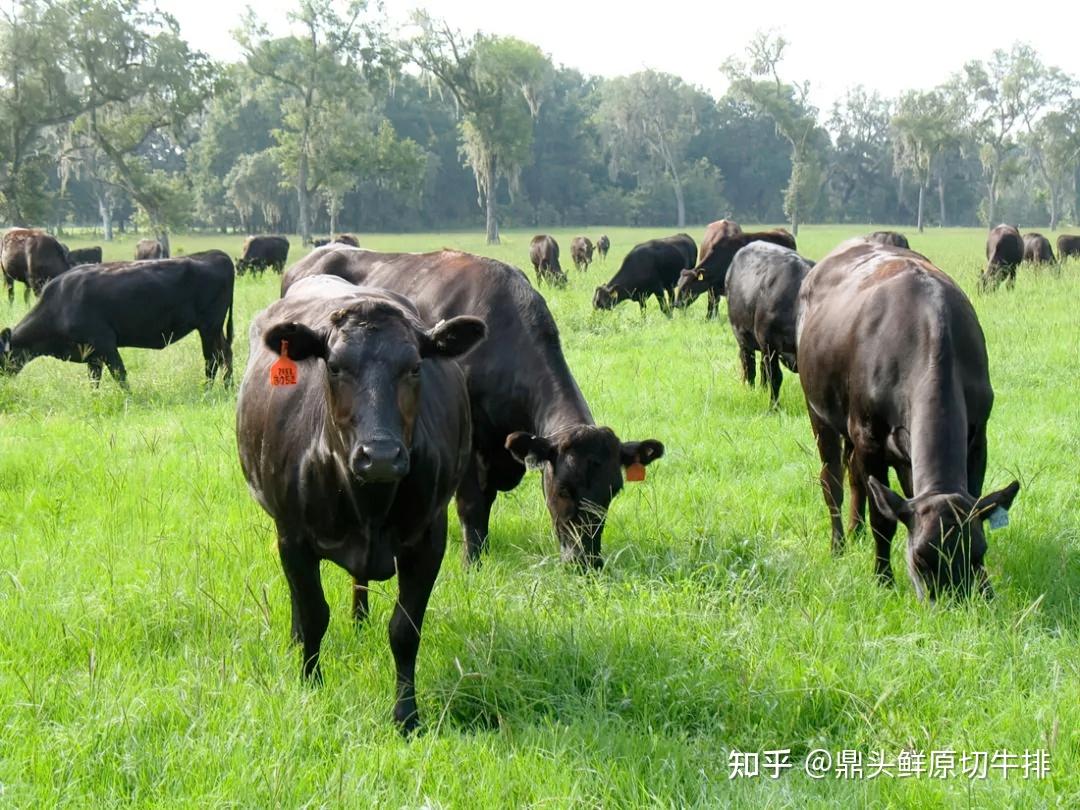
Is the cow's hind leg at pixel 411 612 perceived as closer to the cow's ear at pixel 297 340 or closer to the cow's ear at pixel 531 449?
the cow's ear at pixel 297 340

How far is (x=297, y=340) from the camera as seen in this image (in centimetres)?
360

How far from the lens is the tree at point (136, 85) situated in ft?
141

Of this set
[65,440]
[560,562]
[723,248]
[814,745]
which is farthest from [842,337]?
[723,248]

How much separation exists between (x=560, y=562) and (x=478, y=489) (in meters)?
0.93

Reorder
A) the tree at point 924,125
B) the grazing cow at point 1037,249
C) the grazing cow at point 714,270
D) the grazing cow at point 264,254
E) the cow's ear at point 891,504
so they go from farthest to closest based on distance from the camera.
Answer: the tree at point 924,125, the grazing cow at point 264,254, the grazing cow at point 1037,249, the grazing cow at point 714,270, the cow's ear at point 891,504

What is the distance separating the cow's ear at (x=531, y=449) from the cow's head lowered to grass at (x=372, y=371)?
5.06ft

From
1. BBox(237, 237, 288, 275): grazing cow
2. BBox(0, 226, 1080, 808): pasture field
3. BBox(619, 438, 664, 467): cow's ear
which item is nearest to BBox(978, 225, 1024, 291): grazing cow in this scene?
BBox(0, 226, 1080, 808): pasture field

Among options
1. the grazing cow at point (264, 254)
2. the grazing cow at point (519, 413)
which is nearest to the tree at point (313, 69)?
the grazing cow at point (264, 254)

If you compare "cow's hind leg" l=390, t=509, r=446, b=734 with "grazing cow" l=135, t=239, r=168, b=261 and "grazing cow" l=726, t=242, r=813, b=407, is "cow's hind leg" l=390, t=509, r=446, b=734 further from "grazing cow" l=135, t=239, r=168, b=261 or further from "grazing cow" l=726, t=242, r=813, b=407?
"grazing cow" l=135, t=239, r=168, b=261

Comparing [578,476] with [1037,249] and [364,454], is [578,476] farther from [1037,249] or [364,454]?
[1037,249]

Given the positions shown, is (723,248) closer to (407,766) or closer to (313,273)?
(313,273)

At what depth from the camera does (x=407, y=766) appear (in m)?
3.43

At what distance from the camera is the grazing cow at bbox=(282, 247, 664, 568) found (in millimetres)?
5309

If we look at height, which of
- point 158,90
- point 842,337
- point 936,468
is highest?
point 158,90
